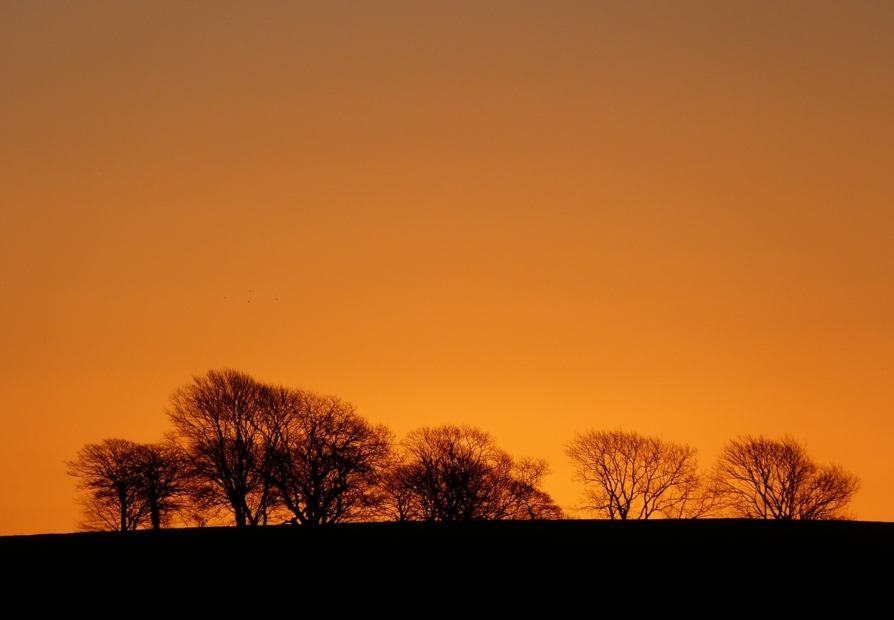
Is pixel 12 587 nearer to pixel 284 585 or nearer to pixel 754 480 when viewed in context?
pixel 284 585

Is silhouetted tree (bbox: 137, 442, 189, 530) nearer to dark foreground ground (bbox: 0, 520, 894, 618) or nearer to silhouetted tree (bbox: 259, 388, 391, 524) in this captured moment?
silhouetted tree (bbox: 259, 388, 391, 524)

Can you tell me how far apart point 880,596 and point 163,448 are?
233 feet

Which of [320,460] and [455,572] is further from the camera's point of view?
[320,460]

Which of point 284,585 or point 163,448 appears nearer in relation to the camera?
point 284,585

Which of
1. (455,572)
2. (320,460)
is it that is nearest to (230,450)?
(320,460)

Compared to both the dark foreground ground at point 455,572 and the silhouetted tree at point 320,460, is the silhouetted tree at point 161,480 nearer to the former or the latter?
the silhouetted tree at point 320,460

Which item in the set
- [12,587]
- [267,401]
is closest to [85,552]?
[12,587]

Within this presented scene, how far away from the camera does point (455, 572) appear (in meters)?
40.0

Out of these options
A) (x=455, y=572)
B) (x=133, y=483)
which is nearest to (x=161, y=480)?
(x=133, y=483)

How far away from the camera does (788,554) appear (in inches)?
1716

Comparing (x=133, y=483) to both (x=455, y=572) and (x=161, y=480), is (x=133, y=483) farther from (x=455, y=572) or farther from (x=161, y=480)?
(x=455, y=572)

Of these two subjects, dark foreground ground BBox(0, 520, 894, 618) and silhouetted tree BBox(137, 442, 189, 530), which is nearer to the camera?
dark foreground ground BBox(0, 520, 894, 618)

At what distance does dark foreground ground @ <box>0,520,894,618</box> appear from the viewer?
35812mm

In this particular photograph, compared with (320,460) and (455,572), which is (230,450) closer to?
(320,460)
